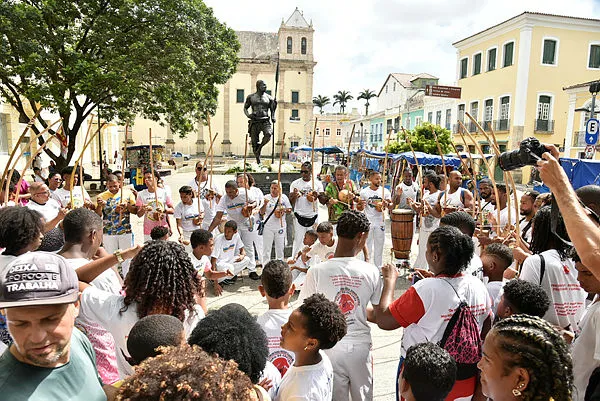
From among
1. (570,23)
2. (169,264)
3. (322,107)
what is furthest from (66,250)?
(322,107)

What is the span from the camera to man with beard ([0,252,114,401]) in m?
1.60

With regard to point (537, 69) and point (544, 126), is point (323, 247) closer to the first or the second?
point (544, 126)

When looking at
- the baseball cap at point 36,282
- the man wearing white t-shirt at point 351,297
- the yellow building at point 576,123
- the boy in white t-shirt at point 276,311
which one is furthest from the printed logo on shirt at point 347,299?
the yellow building at point 576,123

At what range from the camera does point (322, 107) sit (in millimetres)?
88062

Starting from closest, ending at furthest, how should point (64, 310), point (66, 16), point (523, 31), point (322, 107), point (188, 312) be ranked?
1. point (64, 310)
2. point (188, 312)
3. point (66, 16)
4. point (523, 31)
5. point (322, 107)

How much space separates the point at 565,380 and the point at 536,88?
33920 mm

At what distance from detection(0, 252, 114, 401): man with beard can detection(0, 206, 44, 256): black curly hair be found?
1.43 m

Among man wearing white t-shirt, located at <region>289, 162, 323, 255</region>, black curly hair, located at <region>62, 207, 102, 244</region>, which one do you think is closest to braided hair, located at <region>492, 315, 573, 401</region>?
black curly hair, located at <region>62, 207, 102, 244</region>

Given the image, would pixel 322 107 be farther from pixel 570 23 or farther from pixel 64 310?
pixel 64 310

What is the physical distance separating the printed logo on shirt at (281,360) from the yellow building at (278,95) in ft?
178

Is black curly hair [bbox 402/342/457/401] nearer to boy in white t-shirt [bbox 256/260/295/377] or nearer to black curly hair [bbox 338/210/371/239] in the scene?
boy in white t-shirt [bbox 256/260/295/377]

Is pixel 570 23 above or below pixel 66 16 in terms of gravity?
above

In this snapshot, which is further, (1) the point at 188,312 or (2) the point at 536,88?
(2) the point at 536,88

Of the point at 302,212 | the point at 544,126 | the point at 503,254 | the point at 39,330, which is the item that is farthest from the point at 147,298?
the point at 544,126
